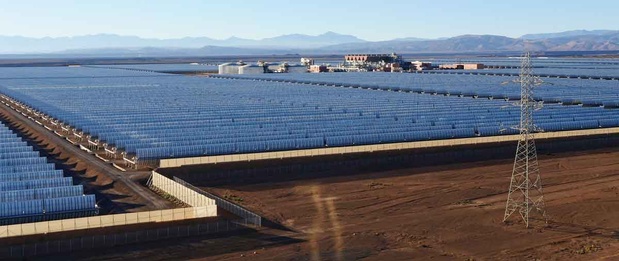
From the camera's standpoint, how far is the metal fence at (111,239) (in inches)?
813

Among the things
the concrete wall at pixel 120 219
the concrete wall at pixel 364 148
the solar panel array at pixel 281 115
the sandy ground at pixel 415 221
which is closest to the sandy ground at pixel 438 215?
the sandy ground at pixel 415 221

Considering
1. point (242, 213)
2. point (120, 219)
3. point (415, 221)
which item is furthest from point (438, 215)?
point (120, 219)

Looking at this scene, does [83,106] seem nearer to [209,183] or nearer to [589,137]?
[209,183]

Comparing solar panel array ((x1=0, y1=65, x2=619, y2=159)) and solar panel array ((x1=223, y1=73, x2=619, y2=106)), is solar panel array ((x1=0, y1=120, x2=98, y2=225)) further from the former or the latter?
solar panel array ((x1=223, y1=73, x2=619, y2=106))

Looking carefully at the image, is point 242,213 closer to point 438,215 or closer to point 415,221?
point 415,221

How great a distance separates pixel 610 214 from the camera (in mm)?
25250

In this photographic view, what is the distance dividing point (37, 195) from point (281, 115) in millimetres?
25738

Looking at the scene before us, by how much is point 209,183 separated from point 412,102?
102 feet

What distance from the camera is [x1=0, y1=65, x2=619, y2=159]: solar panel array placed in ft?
124

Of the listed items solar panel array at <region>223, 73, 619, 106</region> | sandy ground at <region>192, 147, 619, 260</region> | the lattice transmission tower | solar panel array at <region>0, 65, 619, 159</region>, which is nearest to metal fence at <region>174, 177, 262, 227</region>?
sandy ground at <region>192, 147, 619, 260</region>

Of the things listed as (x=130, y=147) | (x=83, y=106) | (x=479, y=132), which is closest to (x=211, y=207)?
(x=130, y=147)

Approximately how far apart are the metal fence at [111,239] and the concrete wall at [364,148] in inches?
380

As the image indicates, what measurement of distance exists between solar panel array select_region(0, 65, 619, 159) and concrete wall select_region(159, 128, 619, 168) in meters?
1.27

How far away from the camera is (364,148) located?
36406 mm
